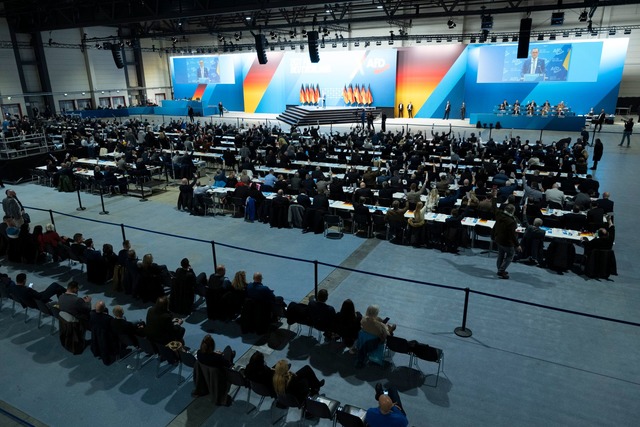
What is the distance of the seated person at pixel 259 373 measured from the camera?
535 centimetres

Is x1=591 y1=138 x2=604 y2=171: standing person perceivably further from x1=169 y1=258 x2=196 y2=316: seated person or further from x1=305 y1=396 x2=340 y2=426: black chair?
x1=305 y1=396 x2=340 y2=426: black chair

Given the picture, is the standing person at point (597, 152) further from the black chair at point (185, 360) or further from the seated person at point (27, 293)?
the seated person at point (27, 293)

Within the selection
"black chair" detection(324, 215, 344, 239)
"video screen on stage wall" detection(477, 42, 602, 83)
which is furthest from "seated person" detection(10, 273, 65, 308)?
"video screen on stage wall" detection(477, 42, 602, 83)

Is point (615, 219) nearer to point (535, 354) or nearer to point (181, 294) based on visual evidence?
point (535, 354)

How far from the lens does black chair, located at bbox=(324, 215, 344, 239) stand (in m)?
11.3

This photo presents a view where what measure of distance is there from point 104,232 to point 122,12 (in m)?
17.1

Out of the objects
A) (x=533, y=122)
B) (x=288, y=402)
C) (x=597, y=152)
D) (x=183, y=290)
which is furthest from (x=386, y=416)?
(x=533, y=122)

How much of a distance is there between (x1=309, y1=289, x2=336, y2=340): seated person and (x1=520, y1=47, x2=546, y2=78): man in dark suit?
30698 mm

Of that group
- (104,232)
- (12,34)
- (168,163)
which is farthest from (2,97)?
(104,232)

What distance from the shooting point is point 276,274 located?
371 inches

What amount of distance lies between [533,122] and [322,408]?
29009 millimetres

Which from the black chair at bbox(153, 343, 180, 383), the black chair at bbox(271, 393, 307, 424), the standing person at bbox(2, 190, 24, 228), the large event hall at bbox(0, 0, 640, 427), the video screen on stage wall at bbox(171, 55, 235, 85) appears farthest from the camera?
the video screen on stage wall at bbox(171, 55, 235, 85)

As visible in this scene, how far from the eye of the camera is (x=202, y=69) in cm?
4403

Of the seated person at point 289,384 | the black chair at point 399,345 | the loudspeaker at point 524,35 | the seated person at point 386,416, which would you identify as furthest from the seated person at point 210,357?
the loudspeaker at point 524,35
